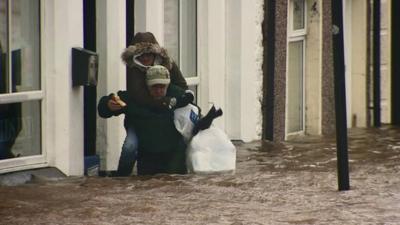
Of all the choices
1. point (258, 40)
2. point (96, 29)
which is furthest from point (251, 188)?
point (258, 40)

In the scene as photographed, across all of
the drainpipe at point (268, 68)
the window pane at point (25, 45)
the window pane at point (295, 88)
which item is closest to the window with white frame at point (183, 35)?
the drainpipe at point (268, 68)

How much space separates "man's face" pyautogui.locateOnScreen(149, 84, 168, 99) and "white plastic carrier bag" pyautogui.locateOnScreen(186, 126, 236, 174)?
21.4 inches

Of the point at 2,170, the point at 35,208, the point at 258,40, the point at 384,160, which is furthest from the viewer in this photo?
the point at 258,40

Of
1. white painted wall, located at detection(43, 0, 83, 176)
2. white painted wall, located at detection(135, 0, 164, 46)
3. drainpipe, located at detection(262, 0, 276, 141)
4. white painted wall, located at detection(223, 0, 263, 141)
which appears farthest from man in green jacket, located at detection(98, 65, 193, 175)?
drainpipe, located at detection(262, 0, 276, 141)

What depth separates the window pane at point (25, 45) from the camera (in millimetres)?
12695

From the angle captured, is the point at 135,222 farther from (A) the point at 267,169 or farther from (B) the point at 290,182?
(A) the point at 267,169

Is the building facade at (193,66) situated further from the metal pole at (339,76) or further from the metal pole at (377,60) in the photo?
the metal pole at (339,76)

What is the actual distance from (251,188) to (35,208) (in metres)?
2.19

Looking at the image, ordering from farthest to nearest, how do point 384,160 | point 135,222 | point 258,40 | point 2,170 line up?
point 258,40 → point 384,160 → point 2,170 → point 135,222

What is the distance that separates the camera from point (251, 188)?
12.2 m

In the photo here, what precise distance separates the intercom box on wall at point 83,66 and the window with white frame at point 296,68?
5.68 metres

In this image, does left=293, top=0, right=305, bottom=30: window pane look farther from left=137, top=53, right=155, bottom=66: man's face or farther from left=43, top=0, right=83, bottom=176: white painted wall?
left=43, top=0, right=83, bottom=176: white painted wall

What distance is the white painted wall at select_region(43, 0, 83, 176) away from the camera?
1302 centimetres

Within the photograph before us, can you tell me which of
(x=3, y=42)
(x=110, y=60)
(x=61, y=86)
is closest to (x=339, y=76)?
(x=61, y=86)
